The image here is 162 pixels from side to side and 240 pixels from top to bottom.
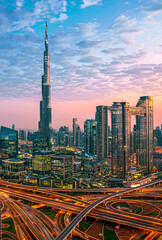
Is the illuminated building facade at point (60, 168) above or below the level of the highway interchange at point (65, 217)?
above

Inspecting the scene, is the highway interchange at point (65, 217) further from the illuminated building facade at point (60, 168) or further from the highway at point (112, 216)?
the illuminated building facade at point (60, 168)

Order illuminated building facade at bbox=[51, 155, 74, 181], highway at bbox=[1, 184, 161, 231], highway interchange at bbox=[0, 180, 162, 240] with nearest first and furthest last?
highway interchange at bbox=[0, 180, 162, 240]
highway at bbox=[1, 184, 161, 231]
illuminated building facade at bbox=[51, 155, 74, 181]

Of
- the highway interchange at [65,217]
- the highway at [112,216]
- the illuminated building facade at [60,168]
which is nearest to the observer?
the highway interchange at [65,217]

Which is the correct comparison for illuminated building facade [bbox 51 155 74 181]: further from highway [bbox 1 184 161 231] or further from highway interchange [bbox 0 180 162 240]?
highway [bbox 1 184 161 231]

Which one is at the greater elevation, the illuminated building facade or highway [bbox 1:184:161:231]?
the illuminated building facade

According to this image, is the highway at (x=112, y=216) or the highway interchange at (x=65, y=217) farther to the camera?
the highway at (x=112, y=216)

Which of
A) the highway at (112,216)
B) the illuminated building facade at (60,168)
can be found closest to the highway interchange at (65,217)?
the highway at (112,216)

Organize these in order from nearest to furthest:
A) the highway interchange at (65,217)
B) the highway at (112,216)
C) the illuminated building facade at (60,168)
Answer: the highway interchange at (65,217)
the highway at (112,216)
the illuminated building facade at (60,168)

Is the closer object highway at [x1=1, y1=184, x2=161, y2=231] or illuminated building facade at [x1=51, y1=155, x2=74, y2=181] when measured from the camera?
highway at [x1=1, y1=184, x2=161, y2=231]

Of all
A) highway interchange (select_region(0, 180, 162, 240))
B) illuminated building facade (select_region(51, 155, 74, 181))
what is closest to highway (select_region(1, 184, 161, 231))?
highway interchange (select_region(0, 180, 162, 240))

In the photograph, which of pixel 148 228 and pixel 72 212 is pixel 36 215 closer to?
pixel 72 212

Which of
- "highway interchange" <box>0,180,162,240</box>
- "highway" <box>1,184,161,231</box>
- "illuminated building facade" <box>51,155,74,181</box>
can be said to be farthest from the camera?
"illuminated building facade" <box>51,155,74,181</box>
